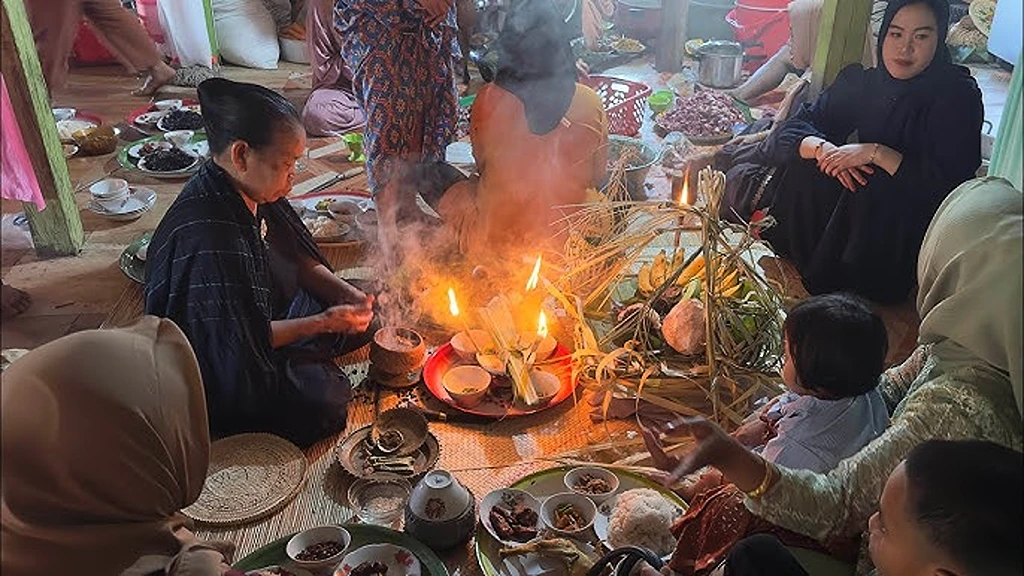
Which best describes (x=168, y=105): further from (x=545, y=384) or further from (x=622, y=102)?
(x=545, y=384)

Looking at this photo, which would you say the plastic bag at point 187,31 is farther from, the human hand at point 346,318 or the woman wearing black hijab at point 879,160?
the woman wearing black hijab at point 879,160

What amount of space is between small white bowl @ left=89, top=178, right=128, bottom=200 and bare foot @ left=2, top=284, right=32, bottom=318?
3.23 meters

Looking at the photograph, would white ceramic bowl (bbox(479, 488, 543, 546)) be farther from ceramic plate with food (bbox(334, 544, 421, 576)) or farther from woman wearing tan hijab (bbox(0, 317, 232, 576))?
woman wearing tan hijab (bbox(0, 317, 232, 576))

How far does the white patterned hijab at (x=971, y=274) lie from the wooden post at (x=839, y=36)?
7.93 ft

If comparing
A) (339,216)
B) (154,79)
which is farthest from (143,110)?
(339,216)

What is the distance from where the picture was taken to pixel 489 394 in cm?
335

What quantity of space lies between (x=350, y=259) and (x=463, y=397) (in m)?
1.46

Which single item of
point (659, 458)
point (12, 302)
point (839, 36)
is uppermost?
point (12, 302)

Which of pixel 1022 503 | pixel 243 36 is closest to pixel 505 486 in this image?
pixel 1022 503

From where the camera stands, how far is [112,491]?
6.14 feet

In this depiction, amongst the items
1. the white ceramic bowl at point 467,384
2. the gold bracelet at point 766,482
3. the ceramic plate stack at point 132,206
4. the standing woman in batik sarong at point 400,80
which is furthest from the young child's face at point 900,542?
the ceramic plate stack at point 132,206

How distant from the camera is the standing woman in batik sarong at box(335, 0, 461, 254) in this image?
4137 millimetres

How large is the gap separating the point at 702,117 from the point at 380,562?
435 centimetres

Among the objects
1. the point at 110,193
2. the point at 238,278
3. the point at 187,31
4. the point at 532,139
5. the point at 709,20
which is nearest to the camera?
the point at 238,278
